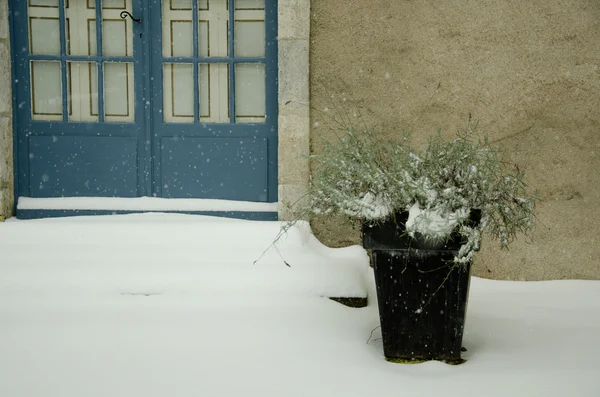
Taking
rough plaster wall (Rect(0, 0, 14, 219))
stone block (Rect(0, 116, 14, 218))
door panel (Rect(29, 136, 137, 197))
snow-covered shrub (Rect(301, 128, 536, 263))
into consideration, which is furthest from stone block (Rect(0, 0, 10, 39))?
snow-covered shrub (Rect(301, 128, 536, 263))

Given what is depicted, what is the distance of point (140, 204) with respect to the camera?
412cm

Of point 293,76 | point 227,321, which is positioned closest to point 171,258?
point 227,321

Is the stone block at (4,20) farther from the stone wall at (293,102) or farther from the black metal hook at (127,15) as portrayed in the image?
the stone wall at (293,102)

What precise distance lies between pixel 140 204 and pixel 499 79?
259 centimetres

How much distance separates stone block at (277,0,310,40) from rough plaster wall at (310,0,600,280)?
0.19 feet

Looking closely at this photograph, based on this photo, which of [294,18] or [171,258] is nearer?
[171,258]

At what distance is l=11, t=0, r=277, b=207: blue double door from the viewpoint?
4113mm

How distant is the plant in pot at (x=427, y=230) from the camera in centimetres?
261

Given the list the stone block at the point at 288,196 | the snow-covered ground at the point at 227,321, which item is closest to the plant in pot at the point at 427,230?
the snow-covered ground at the point at 227,321

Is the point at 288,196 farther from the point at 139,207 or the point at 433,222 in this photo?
the point at 433,222

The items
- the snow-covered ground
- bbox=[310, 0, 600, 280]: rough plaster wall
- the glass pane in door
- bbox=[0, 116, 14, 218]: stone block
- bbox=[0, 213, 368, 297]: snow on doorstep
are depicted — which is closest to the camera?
the snow-covered ground

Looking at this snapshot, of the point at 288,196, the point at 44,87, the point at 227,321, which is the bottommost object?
the point at 227,321

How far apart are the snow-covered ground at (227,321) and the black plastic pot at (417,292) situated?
0.10m

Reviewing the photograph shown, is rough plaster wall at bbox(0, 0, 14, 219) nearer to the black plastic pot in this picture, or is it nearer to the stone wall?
the stone wall
